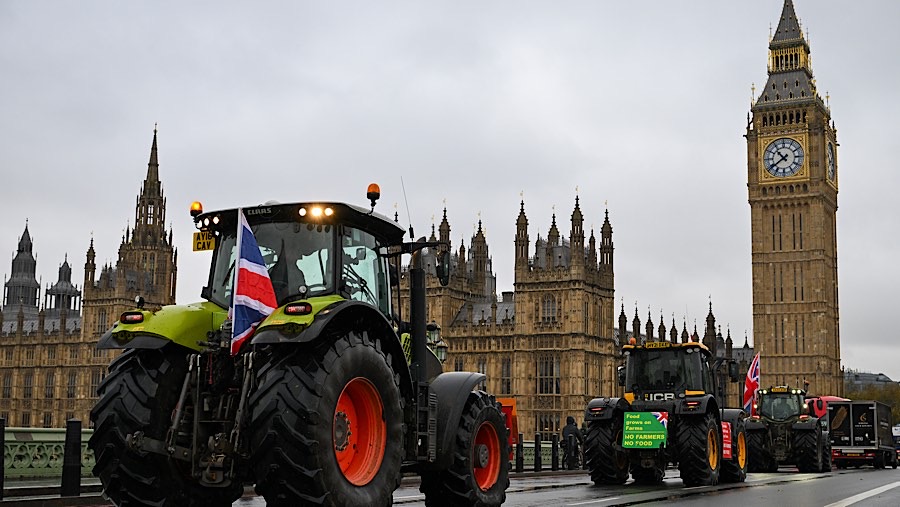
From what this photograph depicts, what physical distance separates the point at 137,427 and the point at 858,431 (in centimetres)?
2856

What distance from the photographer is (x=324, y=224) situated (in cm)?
731

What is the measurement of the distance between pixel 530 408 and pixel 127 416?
5268cm

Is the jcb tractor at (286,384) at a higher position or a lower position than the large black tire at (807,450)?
higher

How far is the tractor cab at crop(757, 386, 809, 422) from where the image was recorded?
2550cm

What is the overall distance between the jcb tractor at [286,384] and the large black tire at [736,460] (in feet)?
33.0

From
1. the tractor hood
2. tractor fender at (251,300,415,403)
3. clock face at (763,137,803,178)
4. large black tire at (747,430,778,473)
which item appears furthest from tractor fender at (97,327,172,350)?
clock face at (763,137,803,178)

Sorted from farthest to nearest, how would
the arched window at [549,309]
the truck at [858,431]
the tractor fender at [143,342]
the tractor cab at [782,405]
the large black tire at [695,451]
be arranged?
the arched window at [549,309], the truck at [858,431], the tractor cab at [782,405], the large black tire at [695,451], the tractor fender at [143,342]

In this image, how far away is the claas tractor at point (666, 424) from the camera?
1535 cm

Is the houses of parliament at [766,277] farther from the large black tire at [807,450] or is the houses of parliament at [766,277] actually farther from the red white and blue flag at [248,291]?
the red white and blue flag at [248,291]

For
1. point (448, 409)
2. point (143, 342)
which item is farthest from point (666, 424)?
point (143, 342)

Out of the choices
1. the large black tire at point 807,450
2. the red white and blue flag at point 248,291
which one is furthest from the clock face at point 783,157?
the red white and blue flag at point 248,291

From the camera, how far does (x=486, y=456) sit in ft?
28.3

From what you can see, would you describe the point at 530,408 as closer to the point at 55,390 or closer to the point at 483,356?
the point at 483,356

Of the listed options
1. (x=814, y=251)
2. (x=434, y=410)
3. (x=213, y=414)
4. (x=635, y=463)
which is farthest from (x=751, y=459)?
(x=814, y=251)
